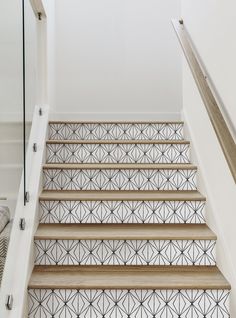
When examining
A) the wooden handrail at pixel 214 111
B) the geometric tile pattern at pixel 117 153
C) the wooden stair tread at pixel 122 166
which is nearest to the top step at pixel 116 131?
the geometric tile pattern at pixel 117 153

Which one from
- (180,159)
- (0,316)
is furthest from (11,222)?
(180,159)

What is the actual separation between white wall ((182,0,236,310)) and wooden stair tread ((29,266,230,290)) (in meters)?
0.11

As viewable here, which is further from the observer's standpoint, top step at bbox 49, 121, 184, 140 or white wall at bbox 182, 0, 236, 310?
top step at bbox 49, 121, 184, 140

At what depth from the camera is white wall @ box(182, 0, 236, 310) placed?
210cm

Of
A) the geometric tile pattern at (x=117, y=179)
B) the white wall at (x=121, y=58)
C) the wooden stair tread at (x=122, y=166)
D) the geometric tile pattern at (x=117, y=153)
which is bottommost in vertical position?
the geometric tile pattern at (x=117, y=179)

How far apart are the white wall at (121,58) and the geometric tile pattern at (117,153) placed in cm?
140

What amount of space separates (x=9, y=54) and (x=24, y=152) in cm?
64

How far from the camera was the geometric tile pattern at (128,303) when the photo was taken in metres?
2.05

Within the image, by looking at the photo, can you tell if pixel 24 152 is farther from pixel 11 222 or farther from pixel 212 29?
pixel 212 29

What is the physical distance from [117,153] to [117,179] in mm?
403

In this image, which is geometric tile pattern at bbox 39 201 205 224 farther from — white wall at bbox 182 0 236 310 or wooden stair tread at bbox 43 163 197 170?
wooden stair tread at bbox 43 163 197 170

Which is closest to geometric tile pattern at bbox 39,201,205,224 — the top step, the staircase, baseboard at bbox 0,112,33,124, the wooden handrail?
the staircase

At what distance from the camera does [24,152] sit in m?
2.47

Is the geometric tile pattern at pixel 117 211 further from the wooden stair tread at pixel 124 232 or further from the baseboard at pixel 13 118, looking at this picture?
the baseboard at pixel 13 118
